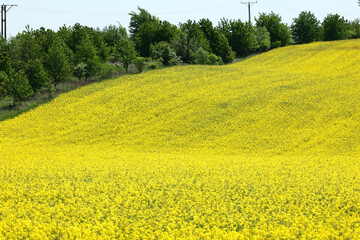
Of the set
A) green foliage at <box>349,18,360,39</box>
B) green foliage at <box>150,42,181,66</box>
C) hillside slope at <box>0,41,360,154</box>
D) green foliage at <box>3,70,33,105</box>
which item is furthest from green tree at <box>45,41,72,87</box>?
green foliage at <box>349,18,360,39</box>

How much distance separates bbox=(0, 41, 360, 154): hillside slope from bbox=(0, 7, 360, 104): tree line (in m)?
6.37

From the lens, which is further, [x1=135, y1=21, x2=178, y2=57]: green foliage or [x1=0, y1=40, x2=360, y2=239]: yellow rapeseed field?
[x1=135, y1=21, x2=178, y2=57]: green foliage

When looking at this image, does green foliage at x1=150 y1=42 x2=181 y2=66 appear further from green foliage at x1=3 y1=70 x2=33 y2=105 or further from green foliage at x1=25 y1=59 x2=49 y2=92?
green foliage at x1=3 y1=70 x2=33 y2=105

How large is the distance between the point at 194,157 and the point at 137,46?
60638 mm

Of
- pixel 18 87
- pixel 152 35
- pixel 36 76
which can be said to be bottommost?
pixel 18 87

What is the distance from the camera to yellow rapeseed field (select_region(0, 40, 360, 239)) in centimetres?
1081

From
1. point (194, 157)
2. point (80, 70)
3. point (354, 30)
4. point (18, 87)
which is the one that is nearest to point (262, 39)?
point (354, 30)

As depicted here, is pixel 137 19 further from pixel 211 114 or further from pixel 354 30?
pixel 211 114

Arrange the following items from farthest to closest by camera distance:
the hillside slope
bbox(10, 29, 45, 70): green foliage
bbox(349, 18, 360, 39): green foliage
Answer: bbox(349, 18, 360, 39): green foliage, bbox(10, 29, 45, 70): green foliage, the hillside slope

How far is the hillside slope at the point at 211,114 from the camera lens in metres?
27.4

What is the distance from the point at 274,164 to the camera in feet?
63.8

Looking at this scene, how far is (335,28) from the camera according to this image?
86125 mm

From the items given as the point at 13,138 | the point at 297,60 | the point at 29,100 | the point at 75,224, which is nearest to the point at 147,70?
the point at 29,100

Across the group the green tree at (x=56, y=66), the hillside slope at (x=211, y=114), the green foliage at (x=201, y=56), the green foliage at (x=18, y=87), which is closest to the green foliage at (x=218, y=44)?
the green foliage at (x=201, y=56)
